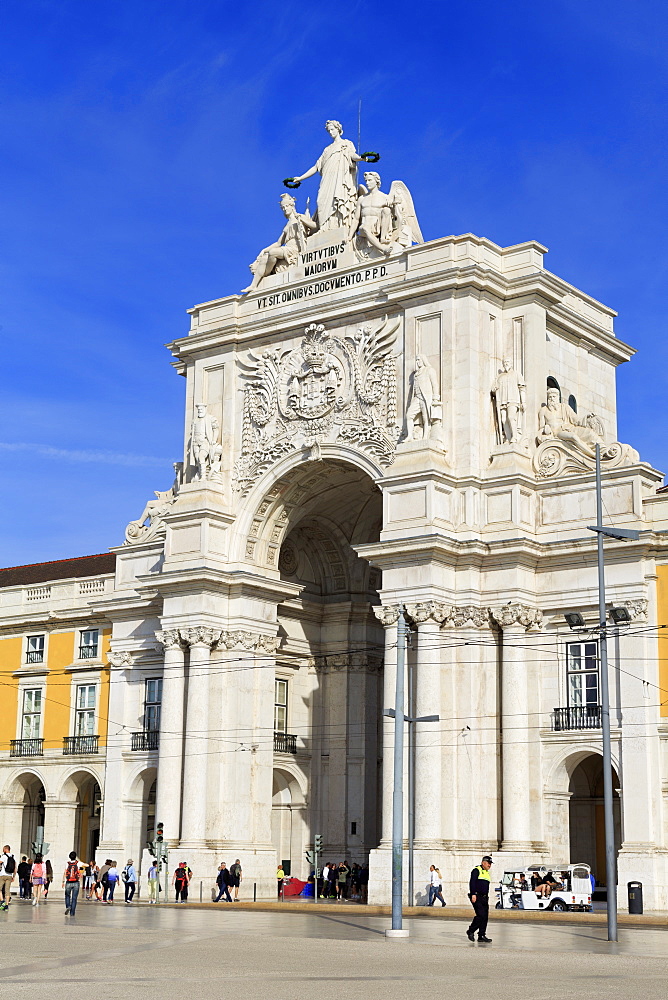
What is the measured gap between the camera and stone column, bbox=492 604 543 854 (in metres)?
41.7

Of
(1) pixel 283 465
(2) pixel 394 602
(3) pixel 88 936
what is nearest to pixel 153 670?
(1) pixel 283 465

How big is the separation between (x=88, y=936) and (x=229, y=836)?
18.4 metres

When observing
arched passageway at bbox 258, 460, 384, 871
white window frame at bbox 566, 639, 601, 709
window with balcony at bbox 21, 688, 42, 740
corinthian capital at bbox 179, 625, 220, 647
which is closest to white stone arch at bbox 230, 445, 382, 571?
arched passageway at bbox 258, 460, 384, 871

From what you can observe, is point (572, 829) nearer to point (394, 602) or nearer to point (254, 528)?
point (394, 602)

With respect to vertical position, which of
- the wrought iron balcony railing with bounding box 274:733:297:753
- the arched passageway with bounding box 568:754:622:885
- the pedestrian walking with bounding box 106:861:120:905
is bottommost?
the pedestrian walking with bounding box 106:861:120:905

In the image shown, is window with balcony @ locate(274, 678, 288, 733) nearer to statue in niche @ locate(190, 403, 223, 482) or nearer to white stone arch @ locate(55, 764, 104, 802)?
white stone arch @ locate(55, 764, 104, 802)

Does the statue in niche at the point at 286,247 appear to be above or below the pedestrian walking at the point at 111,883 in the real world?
above

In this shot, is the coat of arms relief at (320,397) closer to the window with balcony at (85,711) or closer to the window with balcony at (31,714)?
the window with balcony at (85,711)

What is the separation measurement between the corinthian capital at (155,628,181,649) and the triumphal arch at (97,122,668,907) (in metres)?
0.13

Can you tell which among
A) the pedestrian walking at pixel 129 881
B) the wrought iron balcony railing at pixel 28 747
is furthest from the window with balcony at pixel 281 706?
the wrought iron balcony railing at pixel 28 747

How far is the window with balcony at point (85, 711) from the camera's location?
2212 inches

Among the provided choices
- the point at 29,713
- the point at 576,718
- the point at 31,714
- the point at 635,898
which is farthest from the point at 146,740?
the point at 635,898

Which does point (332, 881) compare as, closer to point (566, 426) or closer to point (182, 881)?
point (182, 881)

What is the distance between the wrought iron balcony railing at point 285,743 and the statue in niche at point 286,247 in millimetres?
16488
